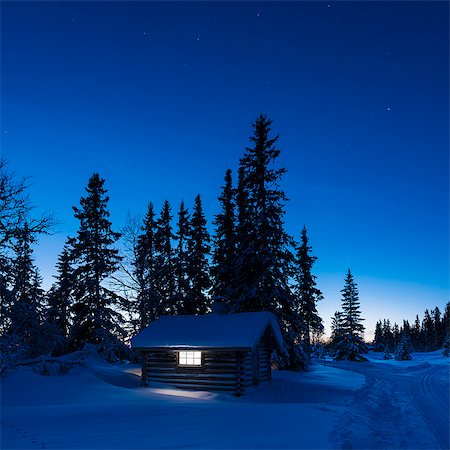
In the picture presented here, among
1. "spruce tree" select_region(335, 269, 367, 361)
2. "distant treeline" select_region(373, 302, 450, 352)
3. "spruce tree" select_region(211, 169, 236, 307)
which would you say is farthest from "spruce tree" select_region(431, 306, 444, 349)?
"spruce tree" select_region(211, 169, 236, 307)

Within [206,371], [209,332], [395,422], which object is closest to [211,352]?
[206,371]

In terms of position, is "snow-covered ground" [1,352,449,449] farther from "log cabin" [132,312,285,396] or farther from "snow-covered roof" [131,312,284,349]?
"snow-covered roof" [131,312,284,349]

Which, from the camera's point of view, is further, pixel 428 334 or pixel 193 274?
pixel 428 334

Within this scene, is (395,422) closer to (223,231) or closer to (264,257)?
(264,257)

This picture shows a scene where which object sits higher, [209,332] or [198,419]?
[209,332]

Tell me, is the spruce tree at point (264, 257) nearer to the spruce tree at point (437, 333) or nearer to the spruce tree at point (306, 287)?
the spruce tree at point (306, 287)

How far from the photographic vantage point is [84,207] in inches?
1310

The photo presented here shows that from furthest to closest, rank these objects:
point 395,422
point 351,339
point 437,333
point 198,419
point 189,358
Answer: point 437,333 < point 351,339 < point 189,358 < point 395,422 < point 198,419

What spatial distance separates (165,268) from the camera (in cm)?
3900

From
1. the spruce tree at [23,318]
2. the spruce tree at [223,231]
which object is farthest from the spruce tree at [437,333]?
the spruce tree at [23,318]

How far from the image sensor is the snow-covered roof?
20931 mm

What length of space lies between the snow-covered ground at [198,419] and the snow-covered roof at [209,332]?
8.49ft

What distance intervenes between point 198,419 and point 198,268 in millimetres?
26548

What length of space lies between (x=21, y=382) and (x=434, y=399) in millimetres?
19280
